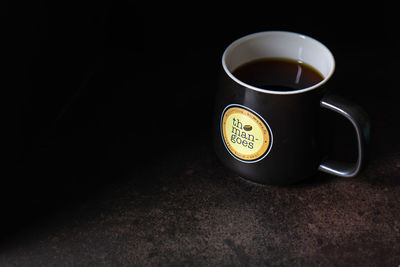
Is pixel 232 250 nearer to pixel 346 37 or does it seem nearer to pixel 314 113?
pixel 314 113

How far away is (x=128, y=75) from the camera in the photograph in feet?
2.35

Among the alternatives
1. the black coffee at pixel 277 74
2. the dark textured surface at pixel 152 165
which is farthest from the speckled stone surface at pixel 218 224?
the black coffee at pixel 277 74

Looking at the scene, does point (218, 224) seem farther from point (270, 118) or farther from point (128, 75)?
point (128, 75)

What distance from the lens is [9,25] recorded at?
538 mm

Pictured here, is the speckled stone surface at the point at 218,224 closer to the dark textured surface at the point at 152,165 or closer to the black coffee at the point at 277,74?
the dark textured surface at the point at 152,165

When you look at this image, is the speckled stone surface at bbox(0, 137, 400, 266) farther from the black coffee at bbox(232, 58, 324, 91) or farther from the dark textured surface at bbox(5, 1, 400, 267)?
the black coffee at bbox(232, 58, 324, 91)

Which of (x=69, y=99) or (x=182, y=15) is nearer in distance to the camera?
(x=69, y=99)

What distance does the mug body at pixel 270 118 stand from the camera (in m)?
0.51

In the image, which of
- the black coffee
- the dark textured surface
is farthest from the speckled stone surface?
the black coffee

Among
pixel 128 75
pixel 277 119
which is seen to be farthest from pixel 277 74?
pixel 128 75

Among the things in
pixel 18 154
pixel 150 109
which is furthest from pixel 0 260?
pixel 150 109

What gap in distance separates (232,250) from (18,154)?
0.84 ft

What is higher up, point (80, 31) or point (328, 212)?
point (80, 31)

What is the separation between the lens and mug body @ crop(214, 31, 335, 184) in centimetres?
51
